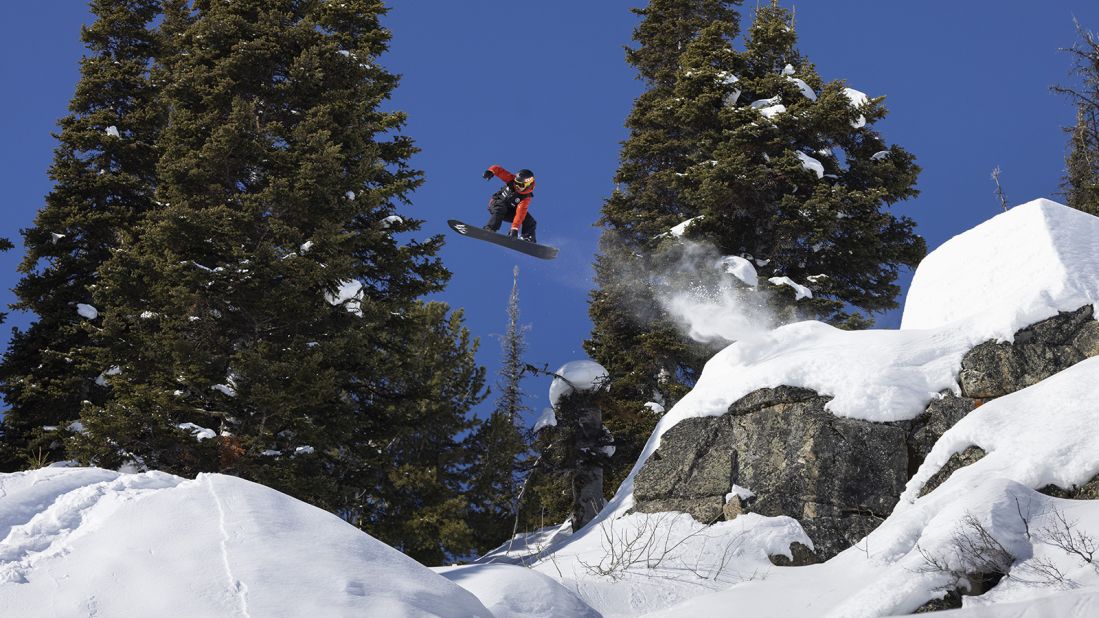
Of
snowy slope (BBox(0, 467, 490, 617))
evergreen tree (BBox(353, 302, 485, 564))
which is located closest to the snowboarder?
evergreen tree (BBox(353, 302, 485, 564))

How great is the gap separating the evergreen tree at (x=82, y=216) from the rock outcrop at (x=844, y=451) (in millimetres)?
12683

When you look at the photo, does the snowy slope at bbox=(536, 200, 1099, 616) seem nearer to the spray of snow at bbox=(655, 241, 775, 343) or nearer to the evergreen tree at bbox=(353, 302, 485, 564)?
the evergreen tree at bbox=(353, 302, 485, 564)

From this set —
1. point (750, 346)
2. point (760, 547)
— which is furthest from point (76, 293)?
point (760, 547)

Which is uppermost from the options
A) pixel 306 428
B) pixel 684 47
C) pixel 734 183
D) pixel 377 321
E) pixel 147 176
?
pixel 684 47

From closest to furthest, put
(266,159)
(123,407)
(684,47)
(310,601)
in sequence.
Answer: (310,601) → (123,407) → (266,159) → (684,47)

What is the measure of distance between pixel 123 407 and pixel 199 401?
1.14m

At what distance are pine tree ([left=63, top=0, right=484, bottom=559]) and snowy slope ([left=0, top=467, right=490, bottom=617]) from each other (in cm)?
720

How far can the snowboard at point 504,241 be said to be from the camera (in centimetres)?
1577

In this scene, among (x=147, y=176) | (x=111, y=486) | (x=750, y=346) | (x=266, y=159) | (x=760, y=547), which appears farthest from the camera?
(x=147, y=176)

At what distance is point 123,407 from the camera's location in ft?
44.2

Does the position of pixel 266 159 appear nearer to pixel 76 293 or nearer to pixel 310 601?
pixel 76 293

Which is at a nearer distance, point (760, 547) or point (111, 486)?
point (111, 486)

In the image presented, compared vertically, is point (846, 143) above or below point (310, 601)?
above

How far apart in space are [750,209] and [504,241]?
7.43 m
